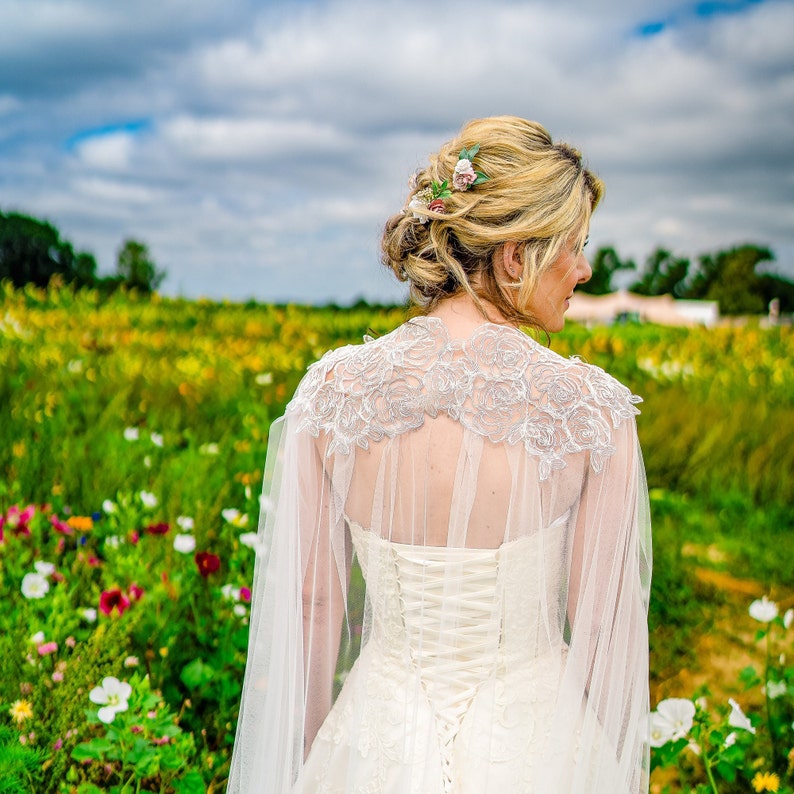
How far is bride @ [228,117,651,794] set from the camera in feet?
5.88

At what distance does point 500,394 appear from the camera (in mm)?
1769

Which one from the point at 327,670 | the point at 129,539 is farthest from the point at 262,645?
the point at 129,539

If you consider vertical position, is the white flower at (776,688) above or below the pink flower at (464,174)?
below

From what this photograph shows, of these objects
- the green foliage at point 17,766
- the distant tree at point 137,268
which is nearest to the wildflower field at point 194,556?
the green foliage at point 17,766

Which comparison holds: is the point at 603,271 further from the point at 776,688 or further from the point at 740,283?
the point at 776,688

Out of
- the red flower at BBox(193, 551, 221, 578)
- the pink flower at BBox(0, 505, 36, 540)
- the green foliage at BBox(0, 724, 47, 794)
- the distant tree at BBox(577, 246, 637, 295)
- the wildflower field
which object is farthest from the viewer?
the distant tree at BBox(577, 246, 637, 295)

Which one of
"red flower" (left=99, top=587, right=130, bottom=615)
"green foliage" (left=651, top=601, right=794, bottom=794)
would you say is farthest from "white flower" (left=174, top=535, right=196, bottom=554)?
"green foliage" (left=651, top=601, right=794, bottom=794)

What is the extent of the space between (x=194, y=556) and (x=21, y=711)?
0.93m

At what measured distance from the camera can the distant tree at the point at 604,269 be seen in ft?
194

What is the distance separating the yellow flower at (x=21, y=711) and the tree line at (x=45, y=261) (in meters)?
Result: 15.1

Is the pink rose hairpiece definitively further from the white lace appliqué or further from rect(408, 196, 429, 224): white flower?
the white lace appliqué

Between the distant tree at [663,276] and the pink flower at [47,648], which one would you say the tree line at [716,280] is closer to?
the distant tree at [663,276]

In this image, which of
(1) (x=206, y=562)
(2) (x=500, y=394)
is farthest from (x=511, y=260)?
(1) (x=206, y=562)

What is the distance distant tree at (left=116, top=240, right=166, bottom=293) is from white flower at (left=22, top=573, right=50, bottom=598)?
14040 mm
